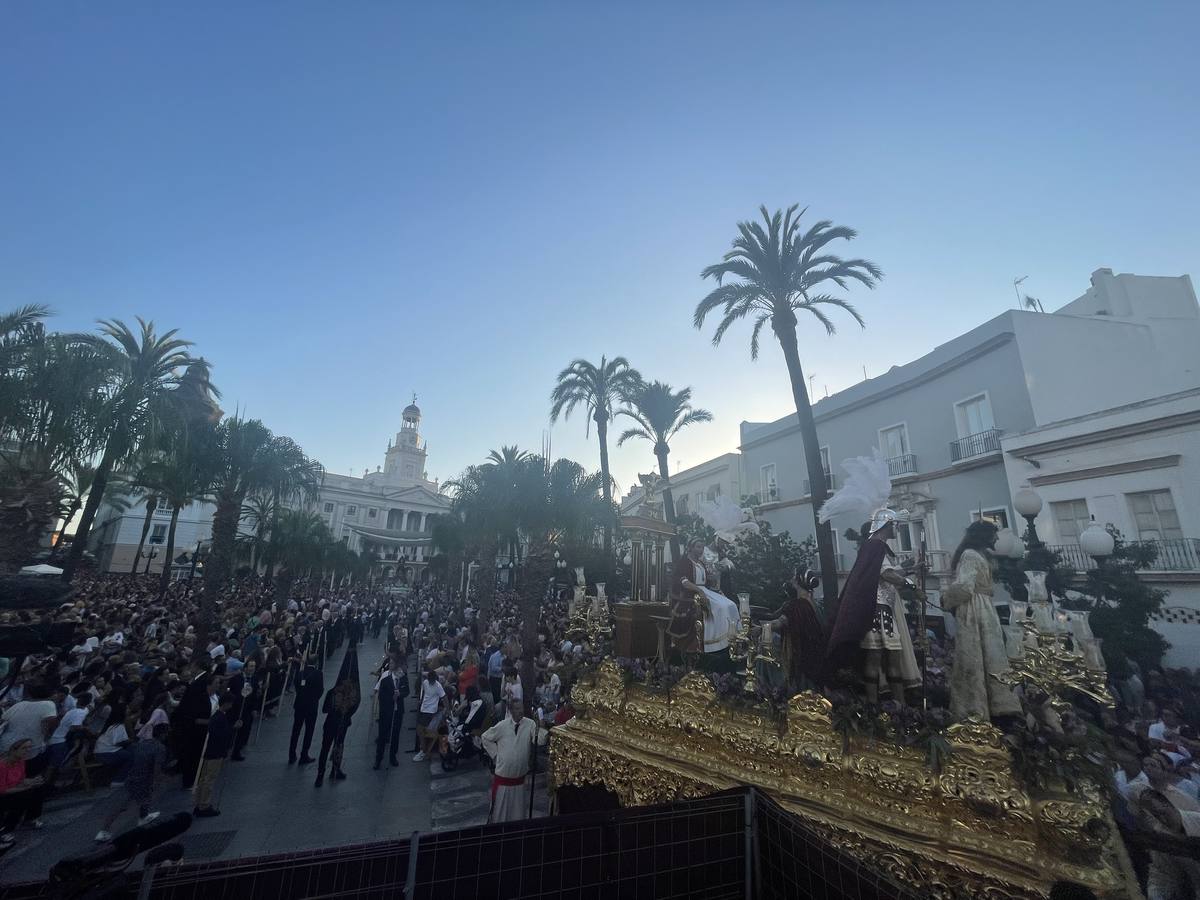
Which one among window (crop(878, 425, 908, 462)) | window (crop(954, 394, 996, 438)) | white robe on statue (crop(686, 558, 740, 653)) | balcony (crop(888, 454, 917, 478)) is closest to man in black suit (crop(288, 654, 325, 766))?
white robe on statue (crop(686, 558, 740, 653))

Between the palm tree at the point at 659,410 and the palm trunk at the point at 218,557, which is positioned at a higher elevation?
the palm tree at the point at 659,410

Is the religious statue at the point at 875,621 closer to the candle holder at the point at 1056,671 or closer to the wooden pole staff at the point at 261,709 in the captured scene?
the candle holder at the point at 1056,671

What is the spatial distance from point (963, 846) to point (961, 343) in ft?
68.2

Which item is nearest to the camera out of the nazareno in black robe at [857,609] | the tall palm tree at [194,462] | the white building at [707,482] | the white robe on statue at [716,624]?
the nazareno in black robe at [857,609]

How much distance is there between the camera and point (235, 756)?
9.29 metres

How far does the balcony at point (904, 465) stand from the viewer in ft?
66.6

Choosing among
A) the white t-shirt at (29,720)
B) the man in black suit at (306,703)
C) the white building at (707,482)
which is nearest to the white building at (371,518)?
the white building at (707,482)

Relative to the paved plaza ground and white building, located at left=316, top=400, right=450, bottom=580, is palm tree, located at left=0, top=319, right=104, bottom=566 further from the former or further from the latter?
white building, located at left=316, top=400, right=450, bottom=580

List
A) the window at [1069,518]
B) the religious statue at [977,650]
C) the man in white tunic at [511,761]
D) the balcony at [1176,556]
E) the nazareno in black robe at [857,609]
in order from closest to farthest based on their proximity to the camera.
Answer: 1. the religious statue at [977,650]
2. the nazareno in black robe at [857,609]
3. the man in white tunic at [511,761]
4. the balcony at [1176,556]
5. the window at [1069,518]

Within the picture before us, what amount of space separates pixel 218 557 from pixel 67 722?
8.99 metres

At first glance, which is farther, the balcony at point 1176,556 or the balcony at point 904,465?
the balcony at point 904,465

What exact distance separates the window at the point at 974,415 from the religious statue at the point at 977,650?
56.6ft

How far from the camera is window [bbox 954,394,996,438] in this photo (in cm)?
1809

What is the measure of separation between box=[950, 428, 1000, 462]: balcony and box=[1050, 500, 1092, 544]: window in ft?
8.36
